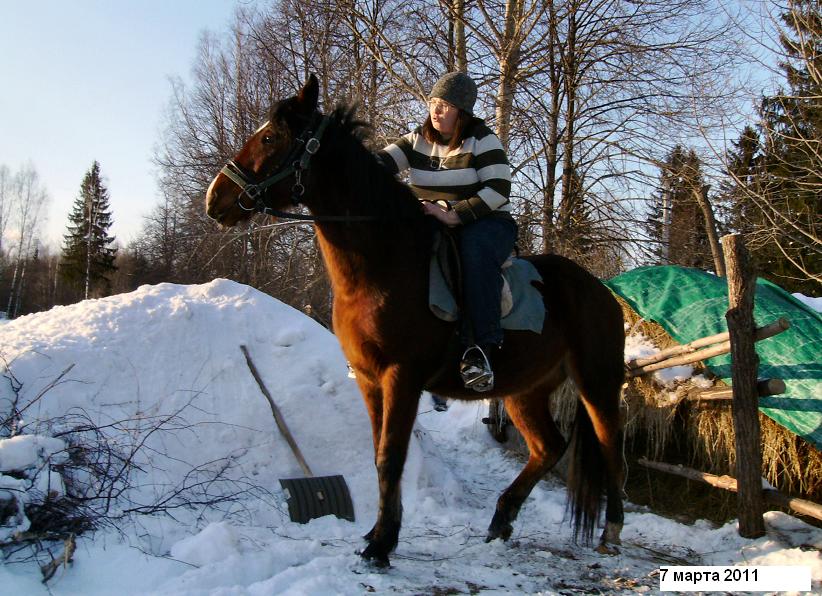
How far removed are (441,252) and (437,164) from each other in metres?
0.74

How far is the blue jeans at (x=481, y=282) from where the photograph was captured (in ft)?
12.3

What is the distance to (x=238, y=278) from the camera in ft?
68.4

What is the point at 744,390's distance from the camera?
4.84 m

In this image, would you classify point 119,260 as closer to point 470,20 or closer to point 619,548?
point 470,20

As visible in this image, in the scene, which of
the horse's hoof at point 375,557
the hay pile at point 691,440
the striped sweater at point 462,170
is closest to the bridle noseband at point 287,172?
the striped sweater at point 462,170

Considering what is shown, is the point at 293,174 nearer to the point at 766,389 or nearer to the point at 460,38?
the point at 766,389

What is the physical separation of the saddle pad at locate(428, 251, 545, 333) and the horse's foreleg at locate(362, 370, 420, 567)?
506mm

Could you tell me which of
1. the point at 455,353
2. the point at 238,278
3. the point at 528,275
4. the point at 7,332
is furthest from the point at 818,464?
the point at 238,278

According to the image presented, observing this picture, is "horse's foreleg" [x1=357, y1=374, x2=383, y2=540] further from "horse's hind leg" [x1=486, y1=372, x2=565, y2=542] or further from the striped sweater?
"horse's hind leg" [x1=486, y1=372, x2=565, y2=542]

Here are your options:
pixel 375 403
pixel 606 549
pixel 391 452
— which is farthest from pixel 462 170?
pixel 606 549

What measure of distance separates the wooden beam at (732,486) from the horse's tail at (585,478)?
47.6 inches

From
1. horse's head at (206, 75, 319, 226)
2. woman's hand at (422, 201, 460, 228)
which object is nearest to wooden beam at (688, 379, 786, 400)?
woman's hand at (422, 201, 460, 228)

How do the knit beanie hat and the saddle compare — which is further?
the knit beanie hat

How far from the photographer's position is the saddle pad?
366cm
